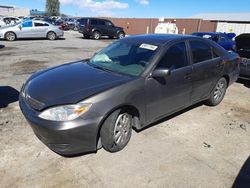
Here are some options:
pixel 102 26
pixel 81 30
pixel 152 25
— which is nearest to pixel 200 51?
pixel 102 26

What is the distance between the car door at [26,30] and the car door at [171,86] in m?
16.6

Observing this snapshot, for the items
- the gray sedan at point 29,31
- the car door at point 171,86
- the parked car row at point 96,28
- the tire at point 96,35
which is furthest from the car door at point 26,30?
the car door at point 171,86

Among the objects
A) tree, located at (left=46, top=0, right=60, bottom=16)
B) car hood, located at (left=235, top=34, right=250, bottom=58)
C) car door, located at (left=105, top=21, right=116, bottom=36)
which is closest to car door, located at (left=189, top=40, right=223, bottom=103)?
car hood, located at (left=235, top=34, right=250, bottom=58)

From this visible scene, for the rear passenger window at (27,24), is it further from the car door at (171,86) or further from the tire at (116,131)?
the tire at (116,131)

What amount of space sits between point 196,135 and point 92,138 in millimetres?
1976

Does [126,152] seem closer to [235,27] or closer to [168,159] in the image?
[168,159]

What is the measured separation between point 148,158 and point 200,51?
2.44m

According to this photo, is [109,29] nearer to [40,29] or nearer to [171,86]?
[40,29]

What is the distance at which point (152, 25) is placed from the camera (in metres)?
29.2

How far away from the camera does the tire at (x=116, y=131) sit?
333 centimetres

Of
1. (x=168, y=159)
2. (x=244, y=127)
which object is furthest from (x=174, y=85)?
(x=244, y=127)

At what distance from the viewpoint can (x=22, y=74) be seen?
7785 mm

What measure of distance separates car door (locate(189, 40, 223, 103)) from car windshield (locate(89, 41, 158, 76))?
1003mm

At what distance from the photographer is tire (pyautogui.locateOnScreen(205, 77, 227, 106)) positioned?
5.44m
